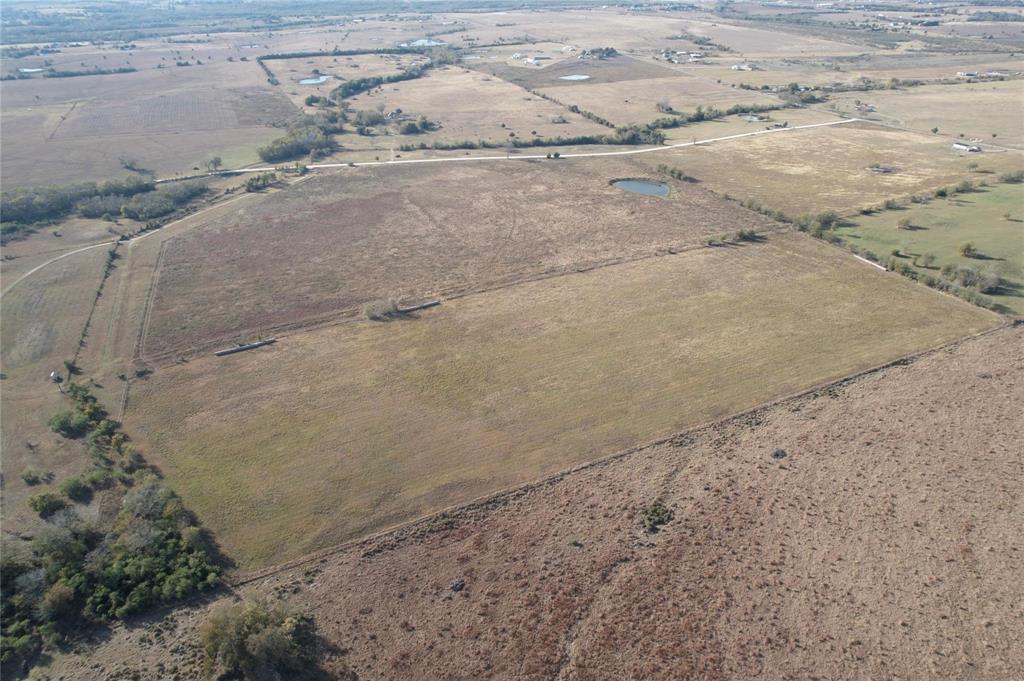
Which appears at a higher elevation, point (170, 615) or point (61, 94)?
point (61, 94)

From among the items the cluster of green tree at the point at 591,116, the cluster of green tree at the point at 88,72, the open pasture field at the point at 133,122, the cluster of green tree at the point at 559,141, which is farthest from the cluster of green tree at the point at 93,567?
the cluster of green tree at the point at 88,72

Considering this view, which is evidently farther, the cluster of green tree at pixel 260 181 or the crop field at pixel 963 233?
the cluster of green tree at pixel 260 181

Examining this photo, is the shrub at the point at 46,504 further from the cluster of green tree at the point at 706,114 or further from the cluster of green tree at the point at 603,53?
the cluster of green tree at the point at 603,53

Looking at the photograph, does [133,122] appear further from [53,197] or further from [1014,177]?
[1014,177]

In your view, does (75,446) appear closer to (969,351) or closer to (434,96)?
(969,351)

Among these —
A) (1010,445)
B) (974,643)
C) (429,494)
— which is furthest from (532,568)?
(1010,445)

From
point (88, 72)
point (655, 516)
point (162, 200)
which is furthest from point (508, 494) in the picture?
point (88, 72)

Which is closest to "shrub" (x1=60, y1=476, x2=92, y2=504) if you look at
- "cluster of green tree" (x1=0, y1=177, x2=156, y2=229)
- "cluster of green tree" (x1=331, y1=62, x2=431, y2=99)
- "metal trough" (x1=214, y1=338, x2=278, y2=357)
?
"metal trough" (x1=214, y1=338, x2=278, y2=357)
